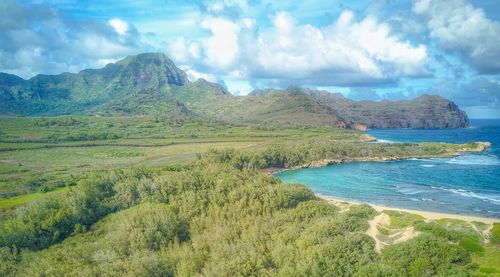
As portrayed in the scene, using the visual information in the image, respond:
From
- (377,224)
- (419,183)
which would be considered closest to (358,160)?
(419,183)

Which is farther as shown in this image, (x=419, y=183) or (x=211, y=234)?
(x=419, y=183)

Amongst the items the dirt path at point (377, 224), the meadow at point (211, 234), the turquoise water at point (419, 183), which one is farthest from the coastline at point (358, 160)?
the dirt path at point (377, 224)

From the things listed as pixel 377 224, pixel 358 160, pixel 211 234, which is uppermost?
pixel 211 234

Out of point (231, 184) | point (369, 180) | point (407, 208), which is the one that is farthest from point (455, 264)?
point (369, 180)

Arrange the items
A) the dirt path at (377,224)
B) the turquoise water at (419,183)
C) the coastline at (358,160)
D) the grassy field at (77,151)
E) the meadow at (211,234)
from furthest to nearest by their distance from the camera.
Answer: the coastline at (358,160) < the grassy field at (77,151) < the turquoise water at (419,183) < the dirt path at (377,224) < the meadow at (211,234)

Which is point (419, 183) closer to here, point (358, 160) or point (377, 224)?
point (358, 160)

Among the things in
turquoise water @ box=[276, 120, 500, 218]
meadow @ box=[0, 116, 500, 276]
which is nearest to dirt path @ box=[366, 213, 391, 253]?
meadow @ box=[0, 116, 500, 276]

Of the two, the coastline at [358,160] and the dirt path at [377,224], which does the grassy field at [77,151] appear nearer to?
the coastline at [358,160]

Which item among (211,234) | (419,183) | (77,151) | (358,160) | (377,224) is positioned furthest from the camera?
(77,151)
